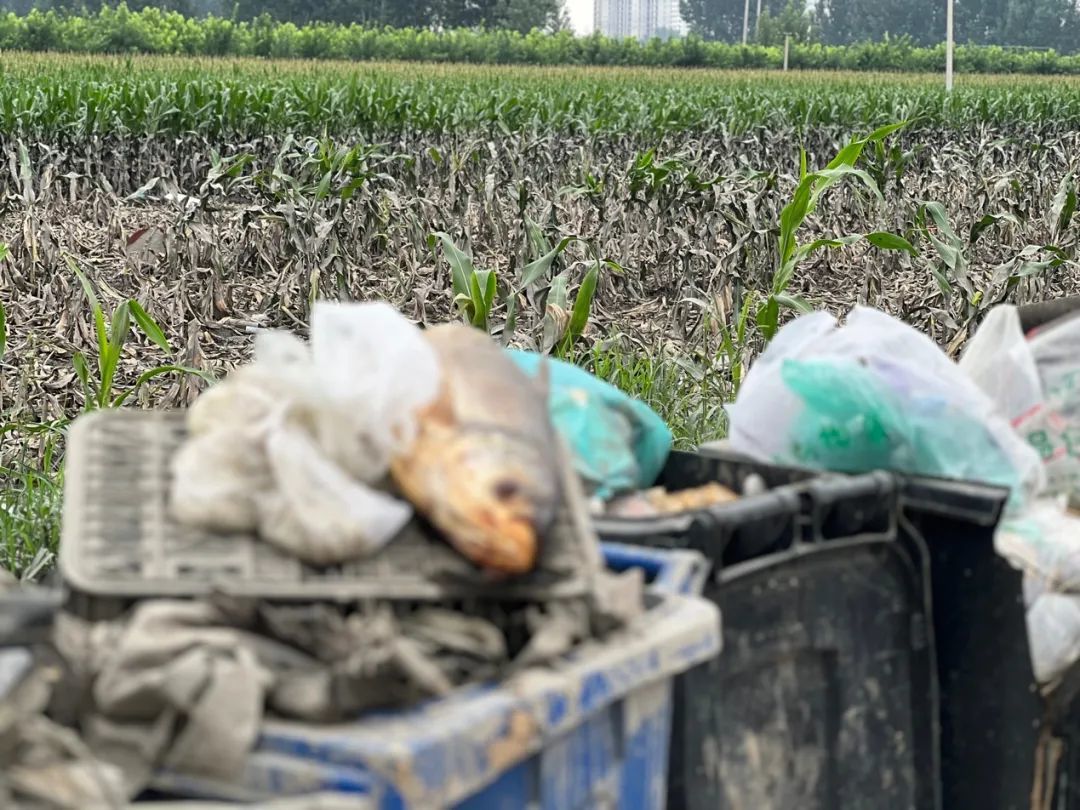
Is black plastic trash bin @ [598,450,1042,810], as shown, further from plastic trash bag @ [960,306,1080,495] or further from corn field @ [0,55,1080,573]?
corn field @ [0,55,1080,573]

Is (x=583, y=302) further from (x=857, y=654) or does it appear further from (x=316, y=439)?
(x=316, y=439)

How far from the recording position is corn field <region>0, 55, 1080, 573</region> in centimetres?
542

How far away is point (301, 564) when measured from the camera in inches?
72.3

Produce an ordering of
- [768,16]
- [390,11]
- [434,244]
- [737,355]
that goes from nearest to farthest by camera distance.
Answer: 1. [737,355]
2. [434,244]
3. [390,11]
4. [768,16]

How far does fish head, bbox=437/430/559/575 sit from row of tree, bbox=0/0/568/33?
78.1 meters

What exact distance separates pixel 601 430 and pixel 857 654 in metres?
0.53

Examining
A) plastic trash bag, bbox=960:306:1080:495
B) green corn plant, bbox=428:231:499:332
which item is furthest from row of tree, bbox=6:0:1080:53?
plastic trash bag, bbox=960:306:1080:495

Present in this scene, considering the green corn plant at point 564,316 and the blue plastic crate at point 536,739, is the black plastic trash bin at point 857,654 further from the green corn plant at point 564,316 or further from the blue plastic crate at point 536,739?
the green corn plant at point 564,316

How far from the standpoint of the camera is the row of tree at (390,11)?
80.1m

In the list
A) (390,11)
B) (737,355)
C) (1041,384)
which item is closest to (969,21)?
(390,11)

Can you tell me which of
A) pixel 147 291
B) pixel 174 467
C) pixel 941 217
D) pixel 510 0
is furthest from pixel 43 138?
pixel 510 0

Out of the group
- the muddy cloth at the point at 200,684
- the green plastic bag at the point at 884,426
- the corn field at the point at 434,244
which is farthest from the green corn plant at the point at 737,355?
the muddy cloth at the point at 200,684

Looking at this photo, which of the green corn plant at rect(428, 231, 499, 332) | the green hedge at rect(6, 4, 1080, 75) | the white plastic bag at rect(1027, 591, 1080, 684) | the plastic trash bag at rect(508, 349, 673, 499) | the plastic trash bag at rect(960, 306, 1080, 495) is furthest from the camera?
the green hedge at rect(6, 4, 1080, 75)

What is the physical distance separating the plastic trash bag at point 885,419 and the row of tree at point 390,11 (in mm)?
77309
